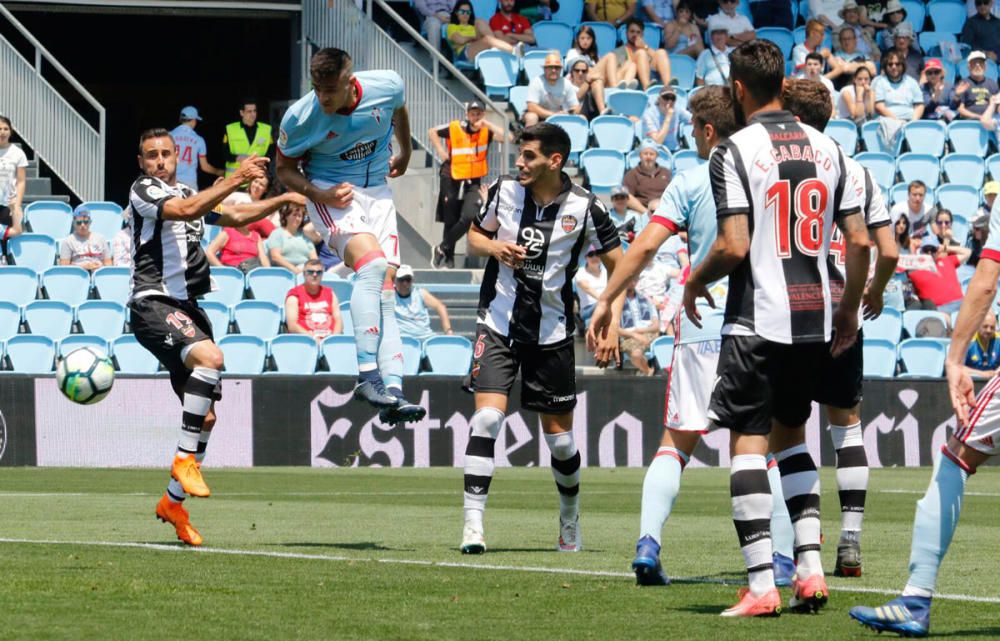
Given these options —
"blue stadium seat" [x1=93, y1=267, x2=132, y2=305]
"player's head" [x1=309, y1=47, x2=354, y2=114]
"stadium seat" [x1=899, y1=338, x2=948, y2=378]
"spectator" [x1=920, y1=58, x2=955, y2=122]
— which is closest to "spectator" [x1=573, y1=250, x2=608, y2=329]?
"stadium seat" [x1=899, y1=338, x2=948, y2=378]

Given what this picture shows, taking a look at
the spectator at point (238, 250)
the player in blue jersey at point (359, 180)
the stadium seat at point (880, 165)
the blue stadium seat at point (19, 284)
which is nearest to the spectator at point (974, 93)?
the stadium seat at point (880, 165)

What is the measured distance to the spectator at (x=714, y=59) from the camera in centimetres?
2472

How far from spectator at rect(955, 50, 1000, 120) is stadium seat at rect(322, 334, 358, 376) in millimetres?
11246

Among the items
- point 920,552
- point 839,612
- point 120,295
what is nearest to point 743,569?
point 839,612

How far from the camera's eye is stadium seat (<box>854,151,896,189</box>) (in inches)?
931

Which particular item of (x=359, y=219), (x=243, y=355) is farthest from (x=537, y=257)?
(x=243, y=355)

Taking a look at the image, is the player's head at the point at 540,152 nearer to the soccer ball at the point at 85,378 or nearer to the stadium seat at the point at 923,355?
the soccer ball at the point at 85,378

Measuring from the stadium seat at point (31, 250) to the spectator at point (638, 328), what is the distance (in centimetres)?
675

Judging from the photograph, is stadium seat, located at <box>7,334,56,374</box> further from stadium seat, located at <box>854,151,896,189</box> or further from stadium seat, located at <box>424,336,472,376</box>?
stadium seat, located at <box>854,151,896,189</box>

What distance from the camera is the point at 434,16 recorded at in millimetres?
24875

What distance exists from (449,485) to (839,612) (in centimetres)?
904

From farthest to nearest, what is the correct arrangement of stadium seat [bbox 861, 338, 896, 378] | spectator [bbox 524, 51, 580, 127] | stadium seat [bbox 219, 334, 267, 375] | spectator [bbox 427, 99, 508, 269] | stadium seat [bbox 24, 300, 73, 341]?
spectator [bbox 524, 51, 580, 127]
spectator [bbox 427, 99, 508, 269]
stadium seat [bbox 861, 338, 896, 378]
stadium seat [bbox 24, 300, 73, 341]
stadium seat [bbox 219, 334, 267, 375]

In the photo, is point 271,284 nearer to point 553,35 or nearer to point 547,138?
point 553,35

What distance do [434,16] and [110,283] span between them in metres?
7.51
